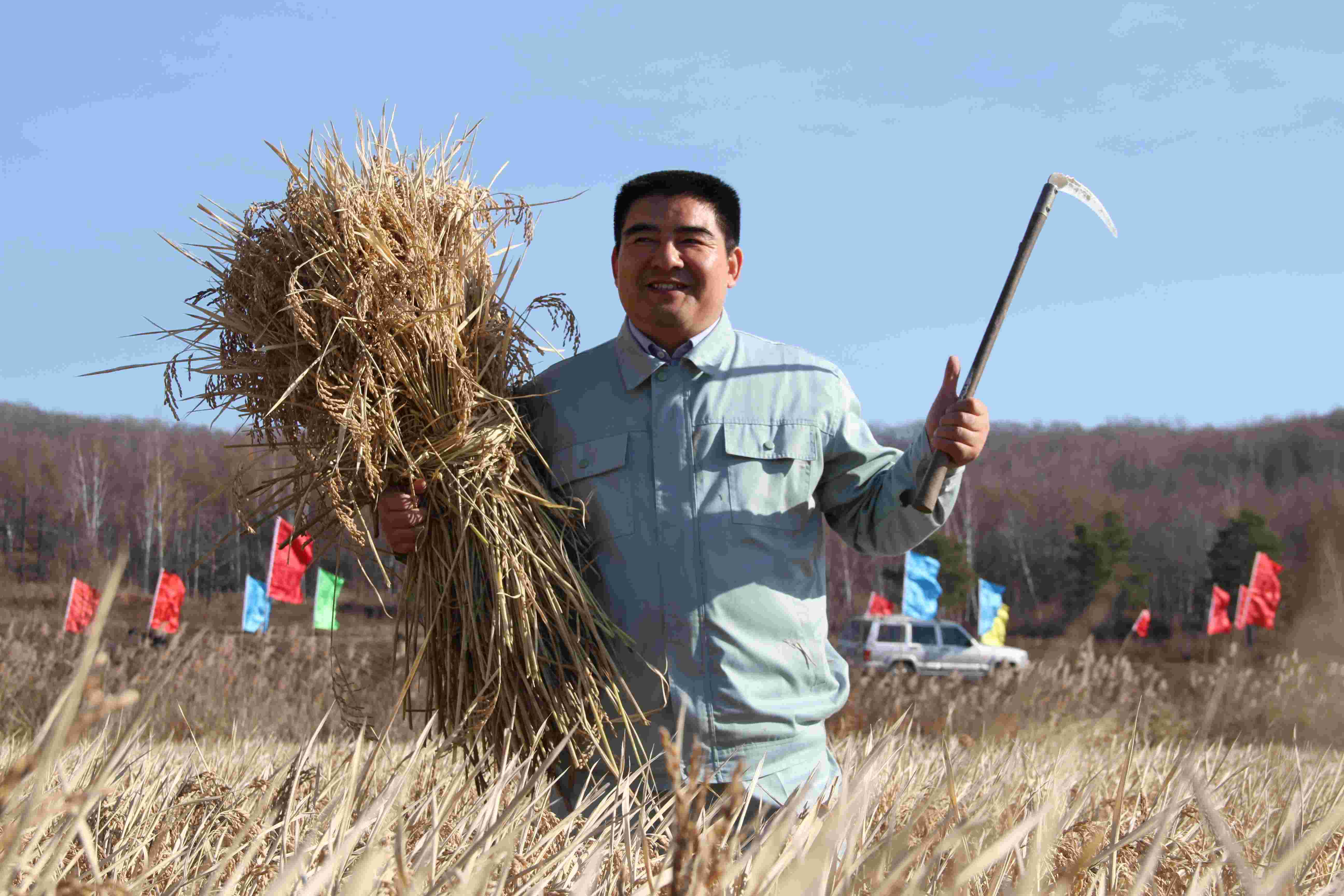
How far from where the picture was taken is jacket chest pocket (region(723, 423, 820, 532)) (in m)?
2.20

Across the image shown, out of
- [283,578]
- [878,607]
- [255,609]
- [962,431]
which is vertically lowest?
[878,607]

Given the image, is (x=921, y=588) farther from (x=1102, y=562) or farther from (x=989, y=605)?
(x=1102, y=562)

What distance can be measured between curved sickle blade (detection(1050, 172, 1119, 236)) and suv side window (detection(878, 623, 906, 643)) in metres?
20.3

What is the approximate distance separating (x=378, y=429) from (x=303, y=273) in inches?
14.0

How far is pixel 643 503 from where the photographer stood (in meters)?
2.22

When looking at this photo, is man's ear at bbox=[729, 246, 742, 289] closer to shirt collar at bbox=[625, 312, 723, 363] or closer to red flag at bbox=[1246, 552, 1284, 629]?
shirt collar at bbox=[625, 312, 723, 363]

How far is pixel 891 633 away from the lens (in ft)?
75.1

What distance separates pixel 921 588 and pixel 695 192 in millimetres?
13684

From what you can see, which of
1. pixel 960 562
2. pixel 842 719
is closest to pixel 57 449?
pixel 960 562

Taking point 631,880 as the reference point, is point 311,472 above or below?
above

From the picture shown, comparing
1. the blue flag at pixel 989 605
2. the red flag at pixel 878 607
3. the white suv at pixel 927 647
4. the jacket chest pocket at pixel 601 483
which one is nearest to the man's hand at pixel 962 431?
the jacket chest pocket at pixel 601 483

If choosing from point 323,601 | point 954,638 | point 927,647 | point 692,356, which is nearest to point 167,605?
point 323,601

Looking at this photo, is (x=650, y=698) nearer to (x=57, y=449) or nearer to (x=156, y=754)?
(x=156, y=754)

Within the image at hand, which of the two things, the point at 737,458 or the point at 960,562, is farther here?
the point at 960,562
